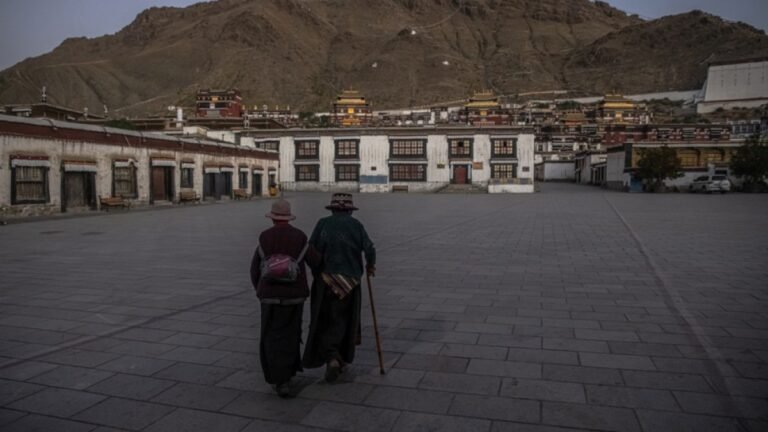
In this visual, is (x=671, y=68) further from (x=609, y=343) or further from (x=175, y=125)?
(x=609, y=343)

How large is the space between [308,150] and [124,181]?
29654mm

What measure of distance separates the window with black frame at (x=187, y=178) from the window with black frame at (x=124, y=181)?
4.42 metres

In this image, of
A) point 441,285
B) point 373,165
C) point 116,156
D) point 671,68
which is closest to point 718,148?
point 373,165

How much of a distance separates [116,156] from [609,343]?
2704 centimetres

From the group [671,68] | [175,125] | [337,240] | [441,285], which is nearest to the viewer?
[337,240]

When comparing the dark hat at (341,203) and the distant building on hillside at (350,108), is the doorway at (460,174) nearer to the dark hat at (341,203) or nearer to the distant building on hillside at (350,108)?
the distant building on hillside at (350,108)

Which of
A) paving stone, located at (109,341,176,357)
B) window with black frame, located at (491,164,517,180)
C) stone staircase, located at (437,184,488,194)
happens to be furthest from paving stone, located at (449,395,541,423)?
window with black frame, located at (491,164,517,180)

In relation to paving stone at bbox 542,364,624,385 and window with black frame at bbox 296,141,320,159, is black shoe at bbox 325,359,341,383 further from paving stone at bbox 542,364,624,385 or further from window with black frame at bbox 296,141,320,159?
window with black frame at bbox 296,141,320,159

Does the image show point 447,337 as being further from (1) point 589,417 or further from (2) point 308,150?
(2) point 308,150

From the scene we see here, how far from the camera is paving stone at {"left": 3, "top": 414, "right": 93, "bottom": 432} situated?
12.5ft

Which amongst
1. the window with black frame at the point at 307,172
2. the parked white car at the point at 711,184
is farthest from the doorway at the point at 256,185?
the parked white car at the point at 711,184

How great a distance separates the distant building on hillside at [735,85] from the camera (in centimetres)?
10694

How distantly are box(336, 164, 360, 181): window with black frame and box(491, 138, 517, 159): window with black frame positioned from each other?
13290 millimetres

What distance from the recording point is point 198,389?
452 cm
